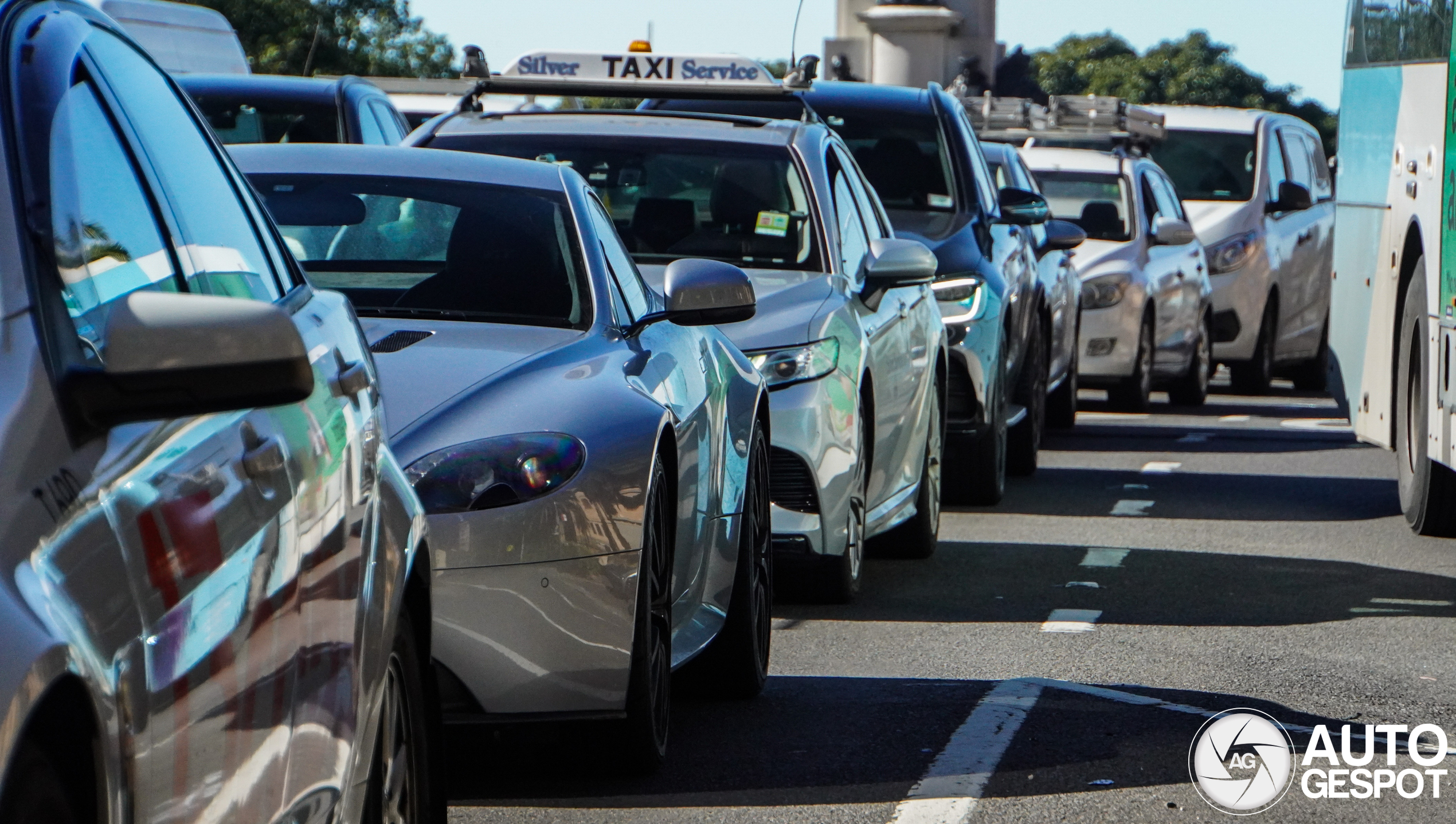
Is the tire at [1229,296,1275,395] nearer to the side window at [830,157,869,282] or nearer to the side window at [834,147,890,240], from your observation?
the side window at [834,147,890,240]

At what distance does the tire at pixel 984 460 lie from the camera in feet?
38.7

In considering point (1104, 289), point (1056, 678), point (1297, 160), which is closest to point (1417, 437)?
point (1056, 678)

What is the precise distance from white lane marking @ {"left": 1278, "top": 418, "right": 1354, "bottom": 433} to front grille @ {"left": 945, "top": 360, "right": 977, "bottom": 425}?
720 cm

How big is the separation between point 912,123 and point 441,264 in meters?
6.42

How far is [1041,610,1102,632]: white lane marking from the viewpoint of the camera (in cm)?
817

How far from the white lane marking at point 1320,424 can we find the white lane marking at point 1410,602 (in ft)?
30.0

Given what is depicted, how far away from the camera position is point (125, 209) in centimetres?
307

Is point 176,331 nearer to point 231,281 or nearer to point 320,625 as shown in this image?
point 320,625

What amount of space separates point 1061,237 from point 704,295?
338 inches

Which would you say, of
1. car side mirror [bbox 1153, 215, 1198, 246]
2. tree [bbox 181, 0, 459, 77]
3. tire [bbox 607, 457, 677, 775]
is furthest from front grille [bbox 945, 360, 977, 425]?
tree [bbox 181, 0, 459, 77]

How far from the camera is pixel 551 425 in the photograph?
5320 millimetres

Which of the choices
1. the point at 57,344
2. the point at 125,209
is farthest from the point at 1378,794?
the point at 57,344

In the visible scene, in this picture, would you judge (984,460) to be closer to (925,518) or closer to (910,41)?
(925,518)

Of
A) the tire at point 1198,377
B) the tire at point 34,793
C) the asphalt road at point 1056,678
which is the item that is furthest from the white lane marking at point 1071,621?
the tire at point 1198,377
